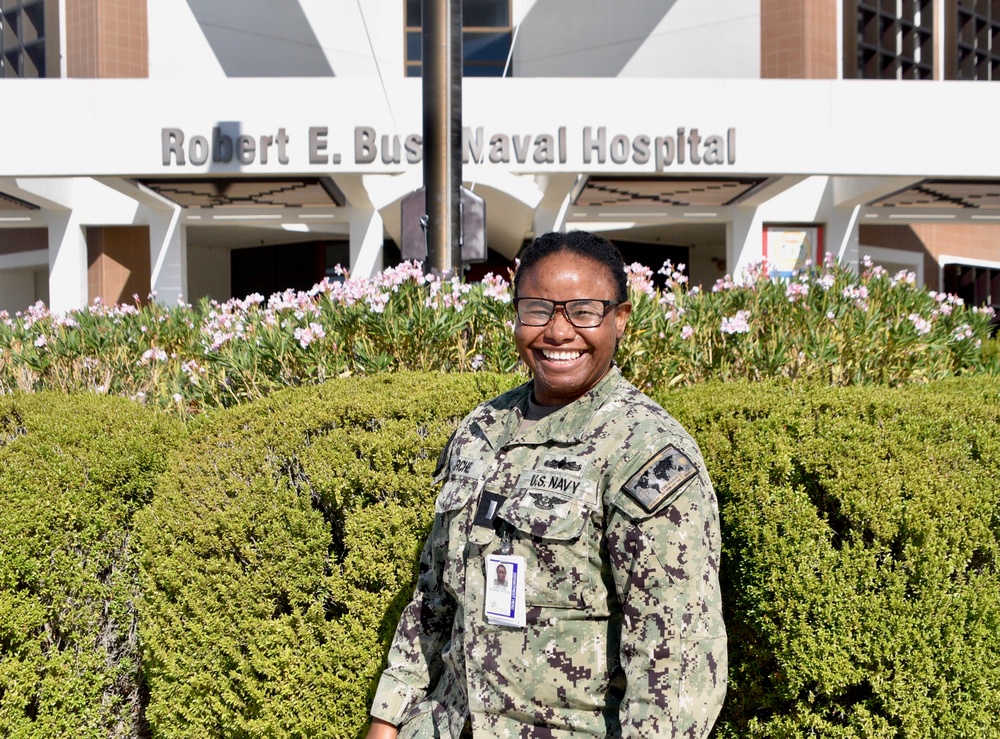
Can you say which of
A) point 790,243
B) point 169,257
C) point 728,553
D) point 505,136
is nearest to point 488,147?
point 505,136

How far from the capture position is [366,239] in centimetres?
1362

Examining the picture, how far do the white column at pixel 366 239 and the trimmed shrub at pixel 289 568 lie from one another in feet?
36.4

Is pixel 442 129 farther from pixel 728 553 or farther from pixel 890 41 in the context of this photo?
pixel 890 41

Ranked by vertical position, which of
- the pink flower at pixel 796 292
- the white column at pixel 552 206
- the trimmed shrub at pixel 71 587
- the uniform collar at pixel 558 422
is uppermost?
the white column at pixel 552 206

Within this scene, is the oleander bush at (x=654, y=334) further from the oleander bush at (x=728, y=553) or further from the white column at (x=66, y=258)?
the white column at (x=66, y=258)

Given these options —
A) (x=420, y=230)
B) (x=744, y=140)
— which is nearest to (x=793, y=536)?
(x=420, y=230)

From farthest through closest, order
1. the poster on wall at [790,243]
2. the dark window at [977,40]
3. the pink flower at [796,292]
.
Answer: the dark window at [977,40], the poster on wall at [790,243], the pink flower at [796,292]

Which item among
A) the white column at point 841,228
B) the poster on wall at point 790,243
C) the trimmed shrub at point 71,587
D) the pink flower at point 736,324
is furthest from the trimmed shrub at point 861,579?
the white column at point 841,228

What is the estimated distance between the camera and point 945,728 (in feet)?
6.52

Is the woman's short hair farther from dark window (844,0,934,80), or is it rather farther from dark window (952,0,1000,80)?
dark window (952,0,1000,80)

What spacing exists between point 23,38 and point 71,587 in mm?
17050

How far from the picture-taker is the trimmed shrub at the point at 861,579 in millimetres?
1970

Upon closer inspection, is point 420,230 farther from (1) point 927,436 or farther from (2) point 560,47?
(2) point 560,47

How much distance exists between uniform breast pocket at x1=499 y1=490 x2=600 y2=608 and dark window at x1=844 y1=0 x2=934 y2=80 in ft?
54.0
